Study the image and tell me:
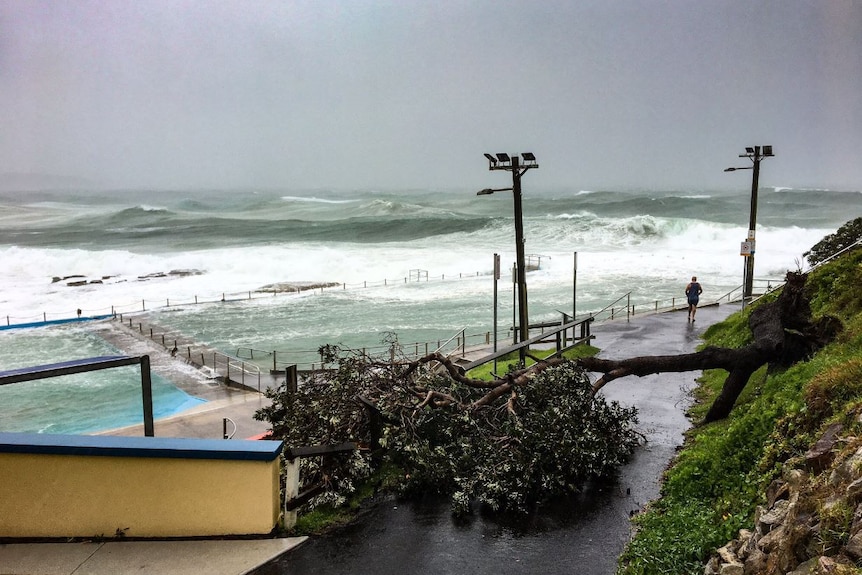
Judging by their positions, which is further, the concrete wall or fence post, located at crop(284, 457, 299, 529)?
fence post, located at crop(284, 457, 299, 529)

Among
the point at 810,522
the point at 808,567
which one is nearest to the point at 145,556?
the point at 808,567

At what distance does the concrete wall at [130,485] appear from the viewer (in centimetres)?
564

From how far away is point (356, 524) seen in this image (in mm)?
6711

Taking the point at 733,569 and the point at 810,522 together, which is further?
the point at 733,569

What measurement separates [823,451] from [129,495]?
5.97 meters

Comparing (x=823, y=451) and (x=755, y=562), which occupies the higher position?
(x=823, y=451)

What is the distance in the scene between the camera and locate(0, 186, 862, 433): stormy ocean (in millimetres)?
24547

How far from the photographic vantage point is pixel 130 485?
574 cm

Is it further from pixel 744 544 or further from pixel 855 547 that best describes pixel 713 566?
pixel 855 547

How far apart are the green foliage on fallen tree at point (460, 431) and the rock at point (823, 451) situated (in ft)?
9.60

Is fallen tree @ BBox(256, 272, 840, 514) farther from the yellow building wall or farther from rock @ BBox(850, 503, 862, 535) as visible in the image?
rock @ BBox(850, 503, 862, 535)

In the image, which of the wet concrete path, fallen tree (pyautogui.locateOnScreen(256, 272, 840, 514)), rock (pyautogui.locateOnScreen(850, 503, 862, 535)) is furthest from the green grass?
fallen tree (pyautogui.locateOnScreen(256, 272, 840, 514))

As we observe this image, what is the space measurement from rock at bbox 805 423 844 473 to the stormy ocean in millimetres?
7259

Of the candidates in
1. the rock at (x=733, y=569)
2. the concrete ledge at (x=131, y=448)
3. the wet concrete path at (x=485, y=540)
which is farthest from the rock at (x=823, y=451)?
the concrete ledge at (x=131, y=448)
